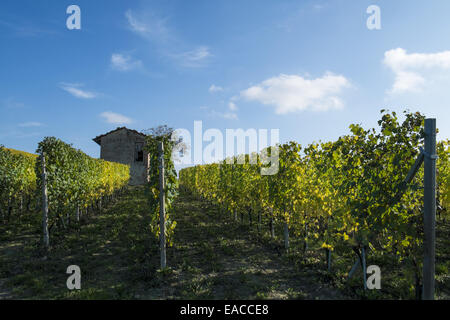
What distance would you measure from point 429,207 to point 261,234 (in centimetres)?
817

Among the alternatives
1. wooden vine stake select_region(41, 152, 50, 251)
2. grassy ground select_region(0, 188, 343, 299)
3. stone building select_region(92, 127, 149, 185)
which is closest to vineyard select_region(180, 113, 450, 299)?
grassy ground select_region(0, 188, 343, 299)

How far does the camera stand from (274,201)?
999 cm

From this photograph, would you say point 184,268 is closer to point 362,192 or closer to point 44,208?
point 362,192

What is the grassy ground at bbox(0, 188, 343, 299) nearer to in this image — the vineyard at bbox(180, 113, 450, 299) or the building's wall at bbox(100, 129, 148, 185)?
the vineyard at bbox(180, 113, 450, 299)

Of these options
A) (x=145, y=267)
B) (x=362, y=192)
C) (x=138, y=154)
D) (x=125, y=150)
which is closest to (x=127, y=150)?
(x=125, y=150)

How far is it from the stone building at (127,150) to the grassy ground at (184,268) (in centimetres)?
2543

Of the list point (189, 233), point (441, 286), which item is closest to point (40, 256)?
point (189, 233)

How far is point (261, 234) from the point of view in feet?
37.3

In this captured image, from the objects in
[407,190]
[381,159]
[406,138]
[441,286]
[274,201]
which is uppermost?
[406,138]

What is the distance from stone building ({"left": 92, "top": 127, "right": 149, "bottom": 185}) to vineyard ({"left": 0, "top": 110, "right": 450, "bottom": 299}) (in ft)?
75.3

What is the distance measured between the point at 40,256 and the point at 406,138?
11246 mm

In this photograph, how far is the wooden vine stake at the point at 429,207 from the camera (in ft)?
12.4
